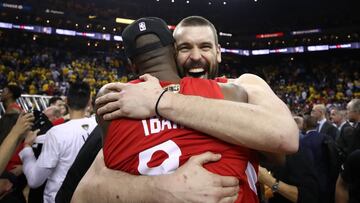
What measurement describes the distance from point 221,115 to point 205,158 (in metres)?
0.18

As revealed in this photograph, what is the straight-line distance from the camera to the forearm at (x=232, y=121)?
155 centimetres

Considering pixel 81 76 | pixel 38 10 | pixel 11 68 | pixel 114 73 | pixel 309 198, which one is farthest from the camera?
pixel 38 10

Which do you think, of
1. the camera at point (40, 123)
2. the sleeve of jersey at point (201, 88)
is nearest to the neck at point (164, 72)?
the sleeve of jersey at point (201, 88)

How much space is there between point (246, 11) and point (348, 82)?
44.6 ft

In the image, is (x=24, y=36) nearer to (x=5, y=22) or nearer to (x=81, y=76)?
(x=5, y=22)

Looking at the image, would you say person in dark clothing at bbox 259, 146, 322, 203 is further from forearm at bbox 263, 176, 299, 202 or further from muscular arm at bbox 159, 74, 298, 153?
muscular arm at bbox 159, 74, 298, 153

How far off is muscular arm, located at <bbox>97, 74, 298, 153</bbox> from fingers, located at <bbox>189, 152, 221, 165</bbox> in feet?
0.26

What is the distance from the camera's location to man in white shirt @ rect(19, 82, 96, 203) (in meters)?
3.80

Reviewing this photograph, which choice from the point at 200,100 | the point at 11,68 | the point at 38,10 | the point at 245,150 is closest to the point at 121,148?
the point at 200,100

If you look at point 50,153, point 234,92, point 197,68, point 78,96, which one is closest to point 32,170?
point 50,153

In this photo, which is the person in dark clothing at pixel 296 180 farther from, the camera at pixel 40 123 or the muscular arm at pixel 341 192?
the camera at pixel 40 123

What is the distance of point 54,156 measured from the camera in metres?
3.85

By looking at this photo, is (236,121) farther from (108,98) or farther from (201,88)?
(108,98)

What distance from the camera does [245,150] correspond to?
5.42 ft
